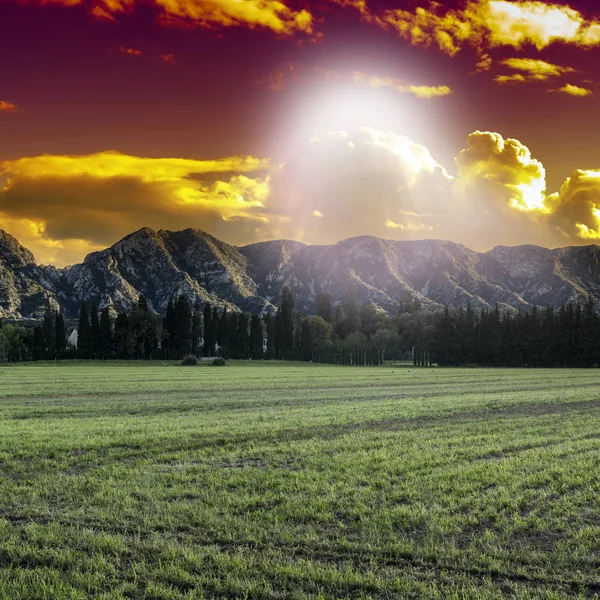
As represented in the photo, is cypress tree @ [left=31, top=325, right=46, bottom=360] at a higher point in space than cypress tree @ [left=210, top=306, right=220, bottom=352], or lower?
lower

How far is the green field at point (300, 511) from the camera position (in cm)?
731

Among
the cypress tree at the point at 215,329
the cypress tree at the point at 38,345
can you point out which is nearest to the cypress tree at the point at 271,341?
the cypress tree at the point at 215,329

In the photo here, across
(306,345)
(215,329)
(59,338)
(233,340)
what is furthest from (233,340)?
(59,338)

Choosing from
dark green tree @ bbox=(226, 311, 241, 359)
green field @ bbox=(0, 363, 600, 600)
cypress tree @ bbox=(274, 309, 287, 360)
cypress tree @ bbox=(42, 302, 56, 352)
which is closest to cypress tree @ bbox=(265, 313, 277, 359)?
cypress tree @ bbox=(274, 309, 287, 360)

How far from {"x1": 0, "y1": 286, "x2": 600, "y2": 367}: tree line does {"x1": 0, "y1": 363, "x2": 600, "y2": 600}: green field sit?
114 metres

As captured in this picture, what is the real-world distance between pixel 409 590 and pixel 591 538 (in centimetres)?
375

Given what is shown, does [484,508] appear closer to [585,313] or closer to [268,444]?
[268,444]

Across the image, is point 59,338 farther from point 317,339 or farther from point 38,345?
point 317,339

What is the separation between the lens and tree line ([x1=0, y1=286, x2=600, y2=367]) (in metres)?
126

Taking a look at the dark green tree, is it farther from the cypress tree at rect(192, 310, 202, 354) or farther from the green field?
the green field

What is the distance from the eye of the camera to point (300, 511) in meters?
10.2

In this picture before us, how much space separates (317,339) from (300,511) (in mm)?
156989

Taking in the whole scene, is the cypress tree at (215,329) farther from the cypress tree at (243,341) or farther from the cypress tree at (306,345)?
the cypress tree at (306,345)

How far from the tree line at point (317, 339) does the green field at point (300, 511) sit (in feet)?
375
